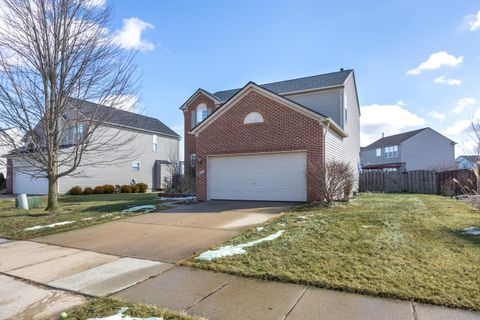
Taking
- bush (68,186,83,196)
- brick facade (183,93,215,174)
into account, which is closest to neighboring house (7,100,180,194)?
bush (68,186,83,196)

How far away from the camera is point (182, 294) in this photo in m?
3.92

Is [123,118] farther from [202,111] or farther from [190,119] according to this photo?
[202,111]

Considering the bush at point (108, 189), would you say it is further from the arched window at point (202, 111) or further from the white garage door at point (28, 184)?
the arched window at point (202, 111)

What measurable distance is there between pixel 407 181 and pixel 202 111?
1544 centimetres

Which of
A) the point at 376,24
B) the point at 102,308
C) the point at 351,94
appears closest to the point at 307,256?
the point at 102,308

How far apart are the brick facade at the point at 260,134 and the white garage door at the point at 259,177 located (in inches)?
13.6

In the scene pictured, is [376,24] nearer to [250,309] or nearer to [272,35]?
[272,35]

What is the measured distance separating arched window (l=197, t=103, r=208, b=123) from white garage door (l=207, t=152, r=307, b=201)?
351 inches

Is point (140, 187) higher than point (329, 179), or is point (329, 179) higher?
point (329, 179)

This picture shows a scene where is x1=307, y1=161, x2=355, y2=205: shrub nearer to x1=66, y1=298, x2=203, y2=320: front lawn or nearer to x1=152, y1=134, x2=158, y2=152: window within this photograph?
x1=66, y1=298, x2=203, y2=320: front lawn

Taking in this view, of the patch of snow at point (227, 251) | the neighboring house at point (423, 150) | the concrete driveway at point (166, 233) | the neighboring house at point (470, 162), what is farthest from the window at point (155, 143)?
the neighboring house at point (423, 150)

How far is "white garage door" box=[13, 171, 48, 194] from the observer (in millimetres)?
23234

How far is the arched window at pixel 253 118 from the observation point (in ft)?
42.9

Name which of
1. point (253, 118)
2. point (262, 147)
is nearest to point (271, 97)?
point (253, 118)
